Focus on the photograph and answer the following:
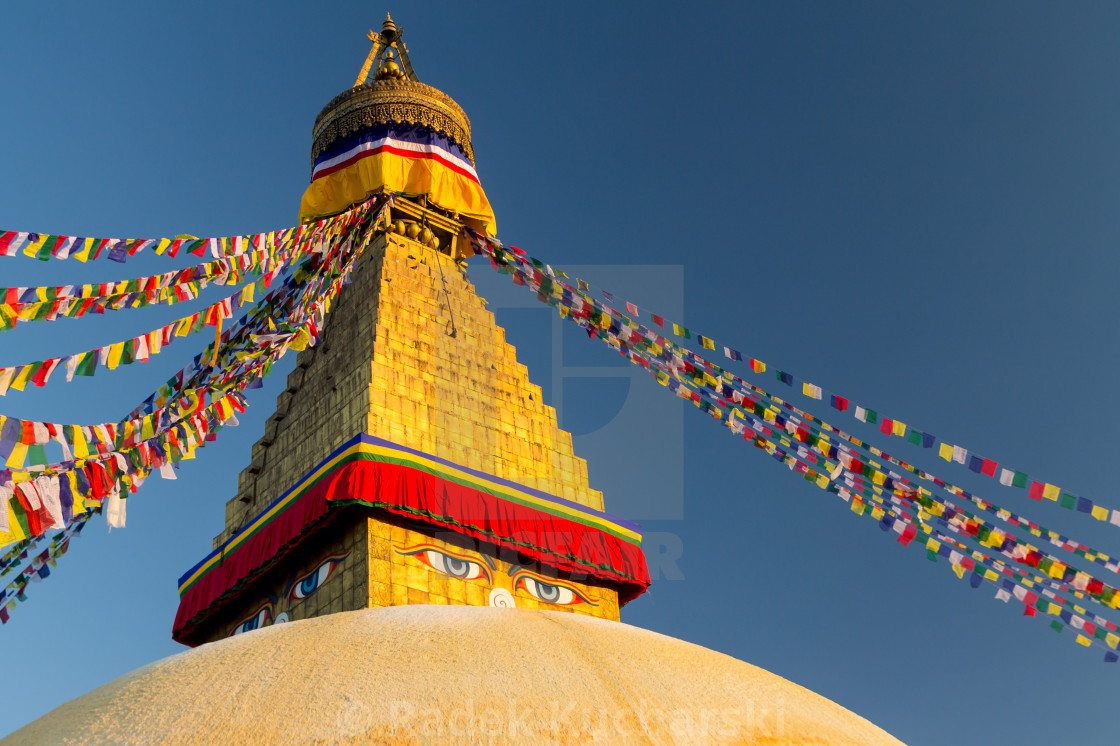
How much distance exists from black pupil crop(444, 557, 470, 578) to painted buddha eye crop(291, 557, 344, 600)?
105cm

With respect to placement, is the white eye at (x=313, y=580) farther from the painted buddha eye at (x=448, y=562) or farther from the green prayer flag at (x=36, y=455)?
the green prayer flag at (x=36, y=455)

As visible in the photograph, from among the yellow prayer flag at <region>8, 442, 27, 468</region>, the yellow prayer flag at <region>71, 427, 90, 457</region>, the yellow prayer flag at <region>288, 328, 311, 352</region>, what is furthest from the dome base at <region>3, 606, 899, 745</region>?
the yellow prayer flag at <region>288, 328, 311, 352</region>

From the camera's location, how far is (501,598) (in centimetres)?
988

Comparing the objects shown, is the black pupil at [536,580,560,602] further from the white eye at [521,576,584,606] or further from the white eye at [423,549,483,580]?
the white eye at [423,549,483,580]

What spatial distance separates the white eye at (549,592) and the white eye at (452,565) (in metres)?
0.59

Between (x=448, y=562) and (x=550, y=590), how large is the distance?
128cm

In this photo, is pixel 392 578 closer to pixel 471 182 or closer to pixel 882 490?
pixel 882 490

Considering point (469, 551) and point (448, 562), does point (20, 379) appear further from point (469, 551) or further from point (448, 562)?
point (469, 551)

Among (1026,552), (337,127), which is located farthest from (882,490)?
(337,127)

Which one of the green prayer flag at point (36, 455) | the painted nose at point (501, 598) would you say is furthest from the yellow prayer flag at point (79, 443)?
the painted nose at point (501, 598)

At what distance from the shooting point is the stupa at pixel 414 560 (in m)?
4.68

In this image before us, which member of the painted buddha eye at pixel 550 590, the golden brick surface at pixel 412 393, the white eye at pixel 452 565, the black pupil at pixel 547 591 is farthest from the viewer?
the golden brick surface at pixel 412 393

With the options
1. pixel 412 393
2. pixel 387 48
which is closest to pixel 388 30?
pixel 387 48

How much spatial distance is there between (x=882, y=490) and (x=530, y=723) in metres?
4.66
